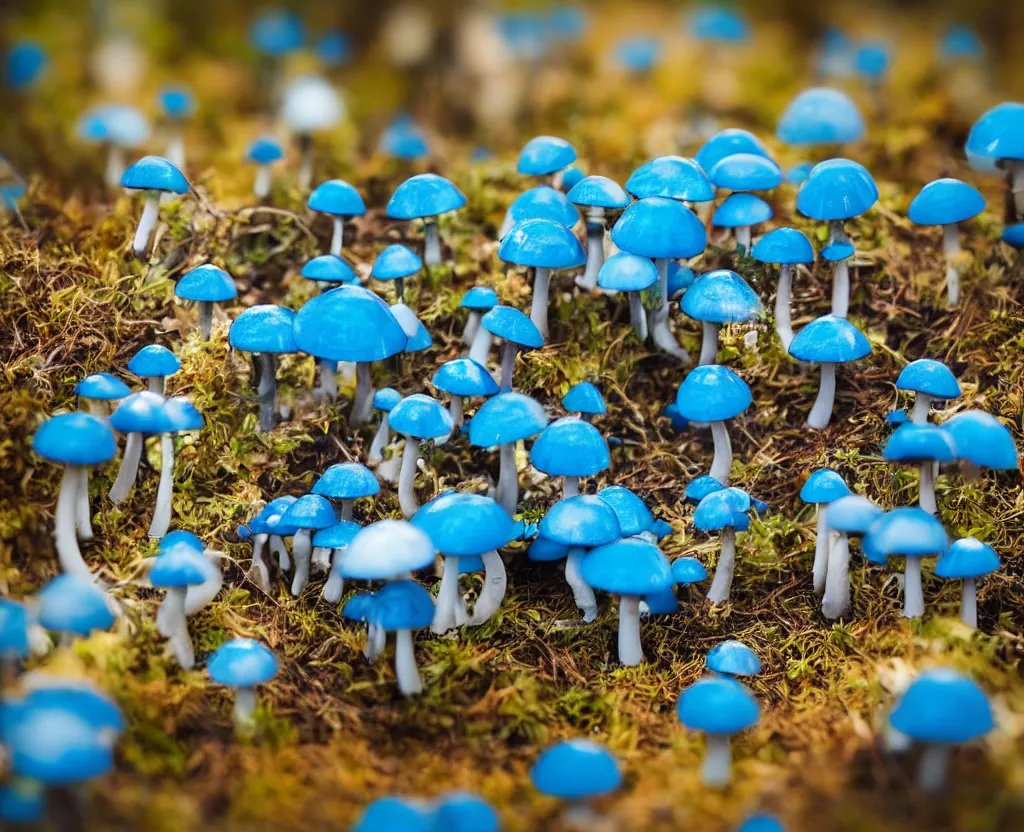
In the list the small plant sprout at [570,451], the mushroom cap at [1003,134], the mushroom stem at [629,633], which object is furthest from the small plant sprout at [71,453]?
the mushroom cap at [1003,134]

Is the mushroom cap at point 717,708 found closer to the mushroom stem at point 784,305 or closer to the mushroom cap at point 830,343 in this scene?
the mushroom cap at point 830,343

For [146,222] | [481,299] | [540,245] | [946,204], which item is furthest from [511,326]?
[946,204]

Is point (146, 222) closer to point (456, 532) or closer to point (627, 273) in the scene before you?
point (627, 273)

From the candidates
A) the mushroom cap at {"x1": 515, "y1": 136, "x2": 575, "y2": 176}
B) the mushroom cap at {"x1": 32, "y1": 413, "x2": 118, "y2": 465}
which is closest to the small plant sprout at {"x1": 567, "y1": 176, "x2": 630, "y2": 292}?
the mushroom cap at {"x1": 515, "y1": 136, "x2": 575, "y2": 176}

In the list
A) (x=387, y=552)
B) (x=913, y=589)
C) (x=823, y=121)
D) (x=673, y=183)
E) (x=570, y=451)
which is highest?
(x=823, y=121)

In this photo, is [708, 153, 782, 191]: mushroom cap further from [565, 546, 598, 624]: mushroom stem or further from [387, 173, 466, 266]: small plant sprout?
[565, 546, 598, 624]: mushroom stem
